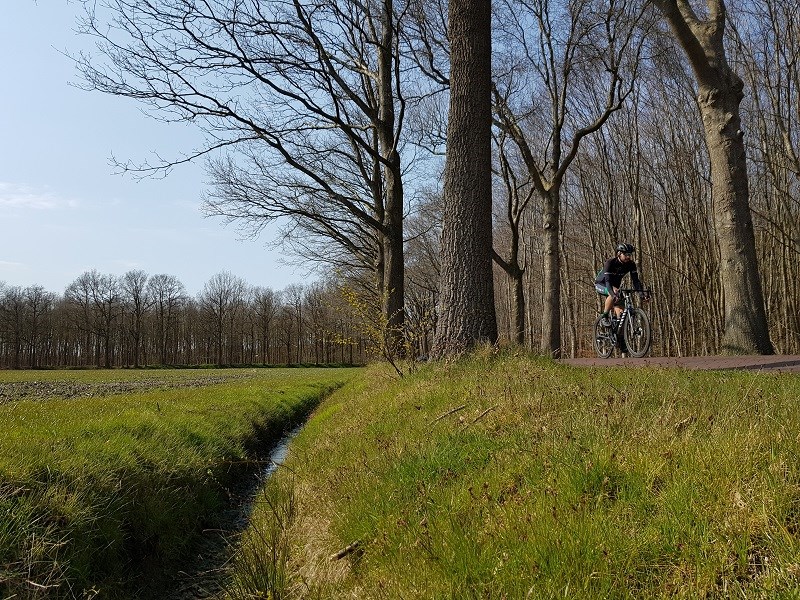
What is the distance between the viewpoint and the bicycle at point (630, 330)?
31.0 feet

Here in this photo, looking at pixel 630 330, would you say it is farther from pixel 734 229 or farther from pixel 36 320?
pixel 36 320

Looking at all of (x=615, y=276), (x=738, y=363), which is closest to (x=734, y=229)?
(x=615, y=276)

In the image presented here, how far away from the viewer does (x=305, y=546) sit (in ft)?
11.7

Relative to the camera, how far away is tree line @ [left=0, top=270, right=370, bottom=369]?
63094mm

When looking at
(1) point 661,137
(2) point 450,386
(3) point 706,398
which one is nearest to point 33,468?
(2) point 450,386

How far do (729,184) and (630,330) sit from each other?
2.98m

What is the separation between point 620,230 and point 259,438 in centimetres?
1796

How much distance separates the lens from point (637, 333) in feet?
31.8

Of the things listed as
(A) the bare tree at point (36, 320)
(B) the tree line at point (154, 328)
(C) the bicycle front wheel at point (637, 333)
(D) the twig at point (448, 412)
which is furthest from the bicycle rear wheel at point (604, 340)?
(A) the bare tree at point (36, 320)

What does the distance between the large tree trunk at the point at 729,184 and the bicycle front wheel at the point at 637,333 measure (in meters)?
1.22

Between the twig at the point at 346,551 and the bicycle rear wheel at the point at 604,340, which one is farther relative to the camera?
the bicycle rear wheel at the point at 604,340

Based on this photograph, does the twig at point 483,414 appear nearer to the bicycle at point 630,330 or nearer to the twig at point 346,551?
the twig at point 346,551

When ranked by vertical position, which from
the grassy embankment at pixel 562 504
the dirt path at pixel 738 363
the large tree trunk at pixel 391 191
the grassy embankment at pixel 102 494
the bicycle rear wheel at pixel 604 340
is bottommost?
the grassy embankment at pixel 102 494

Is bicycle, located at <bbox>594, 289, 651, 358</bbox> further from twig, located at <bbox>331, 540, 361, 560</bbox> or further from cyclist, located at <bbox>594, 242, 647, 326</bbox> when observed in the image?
twig, located at <bbox>331, 540, 361, 560</bbox>
